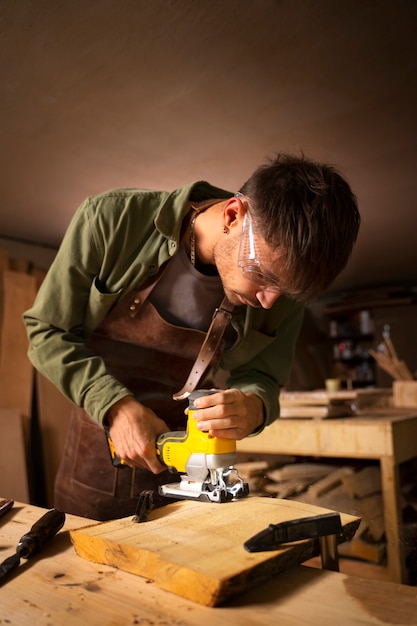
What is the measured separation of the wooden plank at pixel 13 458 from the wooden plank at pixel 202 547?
12.8ft

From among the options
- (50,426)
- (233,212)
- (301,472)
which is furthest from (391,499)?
(50,426)

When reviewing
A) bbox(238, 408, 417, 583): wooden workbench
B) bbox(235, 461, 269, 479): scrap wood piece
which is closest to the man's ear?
bbox(238, 408, 417, 583): wooden workbench

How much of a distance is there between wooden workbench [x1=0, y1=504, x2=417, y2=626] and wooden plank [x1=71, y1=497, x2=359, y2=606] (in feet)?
0.07

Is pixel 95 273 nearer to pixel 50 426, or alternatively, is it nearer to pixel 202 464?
pixel 202 464

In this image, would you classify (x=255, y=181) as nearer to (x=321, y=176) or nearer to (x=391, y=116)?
(x=321, y=176)

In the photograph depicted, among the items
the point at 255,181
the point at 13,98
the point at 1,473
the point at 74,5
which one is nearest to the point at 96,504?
the point at 255,181

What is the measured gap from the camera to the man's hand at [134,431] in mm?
1392

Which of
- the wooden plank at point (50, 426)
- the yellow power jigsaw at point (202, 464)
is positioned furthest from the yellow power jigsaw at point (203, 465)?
the wooden plank at point (50, 426)

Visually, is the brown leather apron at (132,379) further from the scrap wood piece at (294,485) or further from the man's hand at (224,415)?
the scrap wood piece at (294,485)

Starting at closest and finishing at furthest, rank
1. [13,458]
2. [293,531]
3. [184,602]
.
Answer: [184,602], [293,531], [13,458]

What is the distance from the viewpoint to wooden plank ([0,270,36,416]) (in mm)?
4867

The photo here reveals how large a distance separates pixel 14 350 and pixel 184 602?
4.59 m

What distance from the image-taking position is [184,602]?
80 cm

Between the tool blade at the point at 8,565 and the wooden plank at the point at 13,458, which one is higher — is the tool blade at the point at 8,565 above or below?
above
